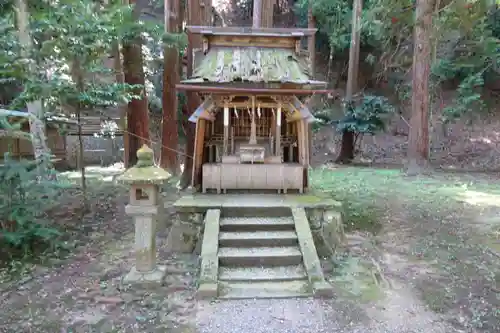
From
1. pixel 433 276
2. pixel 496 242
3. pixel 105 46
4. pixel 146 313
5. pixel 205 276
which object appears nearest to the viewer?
pixel 146 313

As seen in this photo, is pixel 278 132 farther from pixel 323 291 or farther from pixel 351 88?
pixel 351 88

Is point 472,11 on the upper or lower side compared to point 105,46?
upper

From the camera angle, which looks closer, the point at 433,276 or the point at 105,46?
the point at 433,276

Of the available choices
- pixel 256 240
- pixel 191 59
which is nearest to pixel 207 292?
pixel 256 240

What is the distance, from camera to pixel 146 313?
4.73 m

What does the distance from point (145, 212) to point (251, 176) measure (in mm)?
3094

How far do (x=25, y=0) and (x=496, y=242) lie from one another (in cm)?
1024

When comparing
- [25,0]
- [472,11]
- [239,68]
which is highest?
[472,11]

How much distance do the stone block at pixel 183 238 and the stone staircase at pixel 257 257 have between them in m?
0.41

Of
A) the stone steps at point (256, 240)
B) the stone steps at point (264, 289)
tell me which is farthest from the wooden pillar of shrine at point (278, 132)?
the stone steps at point (264, 289)

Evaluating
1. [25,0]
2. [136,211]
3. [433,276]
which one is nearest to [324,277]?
[433,276]

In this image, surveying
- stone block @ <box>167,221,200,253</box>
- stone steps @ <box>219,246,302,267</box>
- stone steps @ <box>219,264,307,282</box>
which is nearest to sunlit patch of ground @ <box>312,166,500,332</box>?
stone steps @ <box>219,264,307,282</box>

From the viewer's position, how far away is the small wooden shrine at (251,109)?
770 cm

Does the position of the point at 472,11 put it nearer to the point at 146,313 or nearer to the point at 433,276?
the point at 433,276
